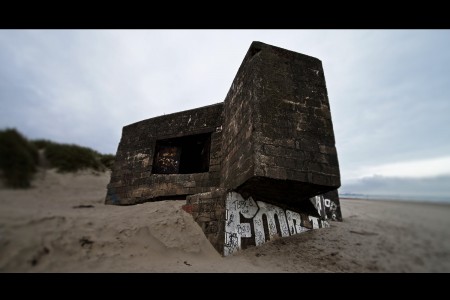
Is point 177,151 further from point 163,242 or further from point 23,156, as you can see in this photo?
point 23,156

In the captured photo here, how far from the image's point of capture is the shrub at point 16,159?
2578 mm

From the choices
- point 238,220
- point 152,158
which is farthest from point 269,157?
point 152,158

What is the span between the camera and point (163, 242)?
13.0 feet

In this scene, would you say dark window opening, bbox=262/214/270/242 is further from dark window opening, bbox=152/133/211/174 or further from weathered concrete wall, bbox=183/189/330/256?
dark window opening, bbox=152/133/211/174

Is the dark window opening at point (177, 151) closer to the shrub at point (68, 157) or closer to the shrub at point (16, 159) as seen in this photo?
the shrub at point (68, 157)

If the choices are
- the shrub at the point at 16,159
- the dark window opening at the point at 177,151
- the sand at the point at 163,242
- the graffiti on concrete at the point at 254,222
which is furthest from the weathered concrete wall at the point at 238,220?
the shrub at the point at 16,159

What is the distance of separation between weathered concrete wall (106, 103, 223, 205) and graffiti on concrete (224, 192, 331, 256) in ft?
5.15

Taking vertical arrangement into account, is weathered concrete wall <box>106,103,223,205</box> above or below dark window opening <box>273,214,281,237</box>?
above

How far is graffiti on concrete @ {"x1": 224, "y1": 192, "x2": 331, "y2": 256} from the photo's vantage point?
4.12 meters

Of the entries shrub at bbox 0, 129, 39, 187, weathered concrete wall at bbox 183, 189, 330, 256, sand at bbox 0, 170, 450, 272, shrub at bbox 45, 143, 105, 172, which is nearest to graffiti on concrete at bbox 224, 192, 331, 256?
weathered concrete wall at bbox 183, 189, 330, 256

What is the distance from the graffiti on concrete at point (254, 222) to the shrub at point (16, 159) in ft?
9.28

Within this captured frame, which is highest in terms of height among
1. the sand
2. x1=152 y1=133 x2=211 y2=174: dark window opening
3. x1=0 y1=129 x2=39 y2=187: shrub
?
x1=152 y1=133 x2=211 y2=174: dark window opening
